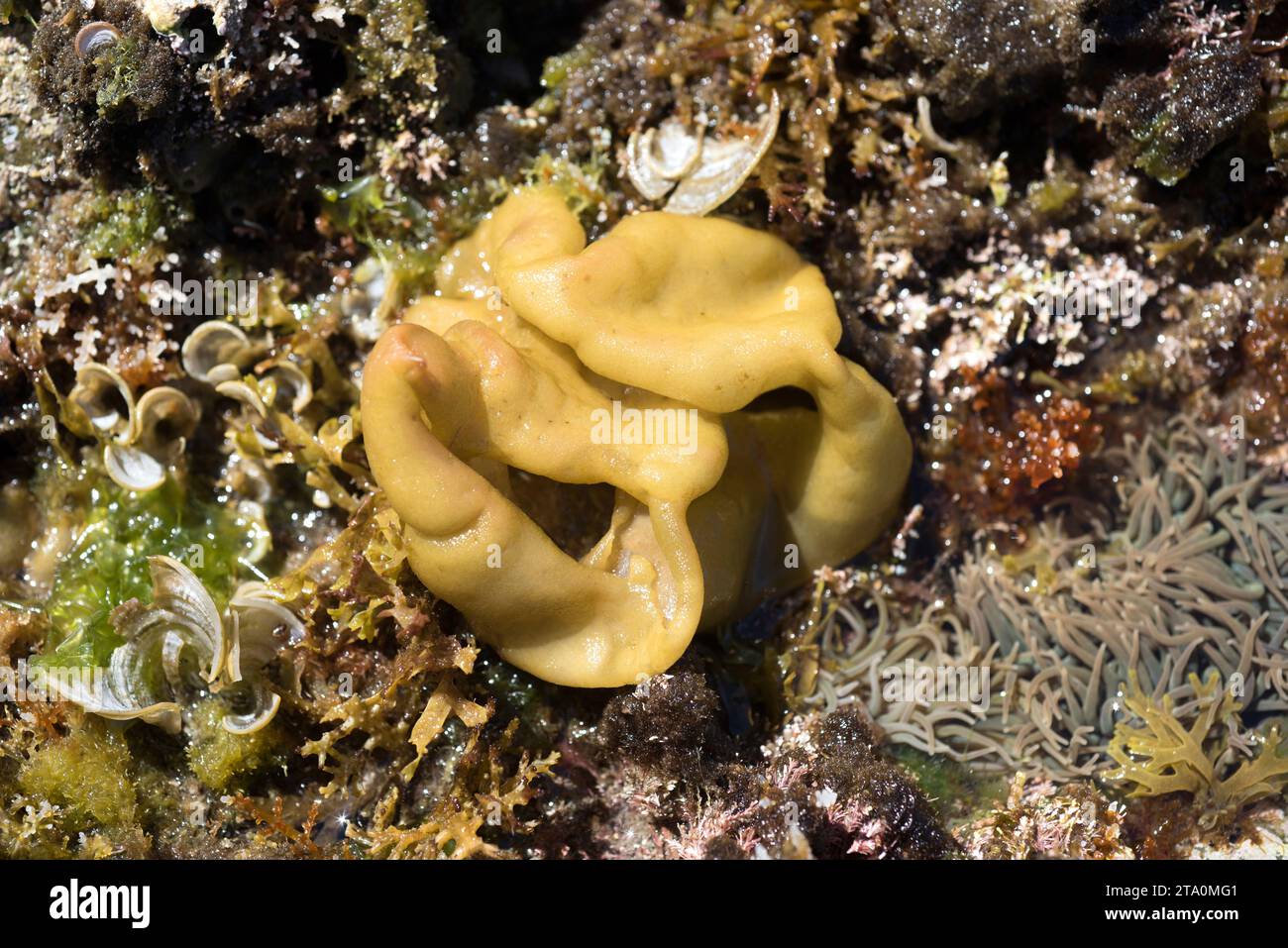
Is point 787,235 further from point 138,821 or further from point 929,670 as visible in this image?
point 138,821

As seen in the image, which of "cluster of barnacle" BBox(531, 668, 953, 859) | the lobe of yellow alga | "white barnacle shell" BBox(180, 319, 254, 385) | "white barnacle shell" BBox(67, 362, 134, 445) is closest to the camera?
the lobe of yellow alga

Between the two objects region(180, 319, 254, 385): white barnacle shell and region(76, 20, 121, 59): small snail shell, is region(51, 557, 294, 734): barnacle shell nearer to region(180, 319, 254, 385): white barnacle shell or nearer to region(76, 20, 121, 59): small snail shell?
region(180, 319, 254, 385): white barnacle shell

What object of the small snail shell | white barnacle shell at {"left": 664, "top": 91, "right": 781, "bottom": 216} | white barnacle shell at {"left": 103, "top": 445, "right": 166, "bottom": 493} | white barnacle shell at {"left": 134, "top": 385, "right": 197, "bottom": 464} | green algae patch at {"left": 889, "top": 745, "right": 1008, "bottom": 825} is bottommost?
green algae patch at {"left": 889, "top": 745, "right": 1008, "bottom": 825}

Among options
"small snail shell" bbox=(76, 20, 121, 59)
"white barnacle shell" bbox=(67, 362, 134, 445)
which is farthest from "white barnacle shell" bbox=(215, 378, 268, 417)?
"small snail shell" bbox=(76, 20, 121, 59)

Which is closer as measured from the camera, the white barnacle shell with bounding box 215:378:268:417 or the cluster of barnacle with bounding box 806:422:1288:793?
the white barnacle shell with bounding box 215:378:268:417

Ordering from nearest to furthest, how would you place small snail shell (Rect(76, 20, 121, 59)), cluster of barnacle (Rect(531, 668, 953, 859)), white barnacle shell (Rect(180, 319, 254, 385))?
cluster of barnacle (Rect(531, 668, 953, 859))
small snail shell (Rect(76, 20, 121, 59))
white barnacle shell (Rect(180, 319, 254, 385))

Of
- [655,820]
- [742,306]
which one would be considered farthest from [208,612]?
[742,306]

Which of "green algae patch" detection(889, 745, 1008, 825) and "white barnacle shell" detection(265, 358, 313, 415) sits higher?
"white barnacle shell" detection(265, 358, 313, 415)

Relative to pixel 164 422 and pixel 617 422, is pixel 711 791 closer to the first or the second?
pixel 617 422
